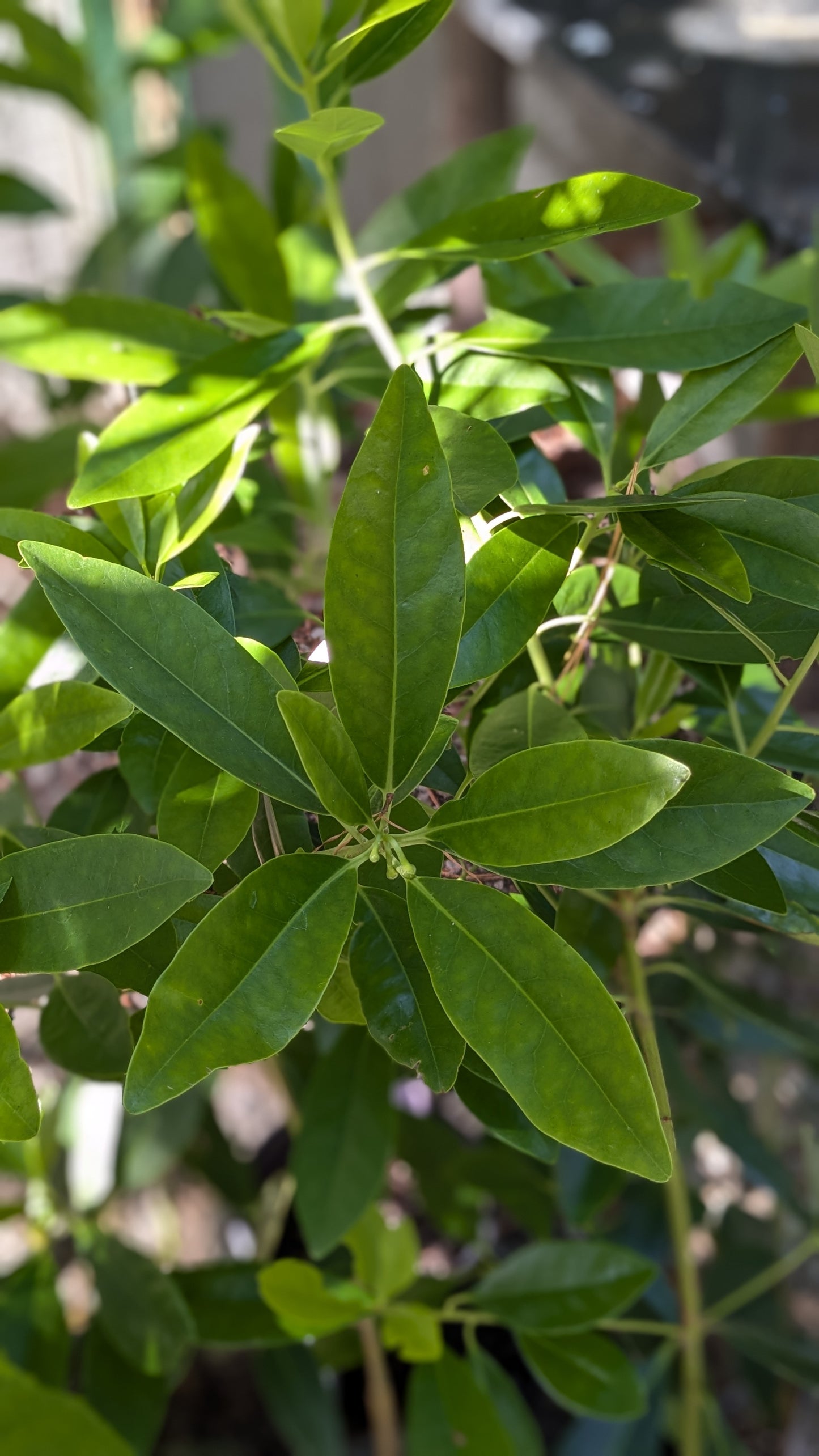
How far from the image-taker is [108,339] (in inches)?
20.2

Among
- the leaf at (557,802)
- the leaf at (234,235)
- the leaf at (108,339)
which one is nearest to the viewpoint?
the leaf at (557,802)

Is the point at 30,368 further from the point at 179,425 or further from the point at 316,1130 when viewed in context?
the point at 316,1130

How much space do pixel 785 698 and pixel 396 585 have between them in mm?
149

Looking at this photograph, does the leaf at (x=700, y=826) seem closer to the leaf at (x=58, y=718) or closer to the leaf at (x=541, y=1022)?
the leaf at (x=541, y=1022)

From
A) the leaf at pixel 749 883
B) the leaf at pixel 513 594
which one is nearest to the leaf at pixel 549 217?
the leaf at pixel 513 594

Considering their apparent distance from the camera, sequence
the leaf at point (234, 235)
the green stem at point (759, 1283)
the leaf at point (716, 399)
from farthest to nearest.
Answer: the green stem at point (759, 1283) < the leaf at point (234, 235) < the leaf at point (716, 399)

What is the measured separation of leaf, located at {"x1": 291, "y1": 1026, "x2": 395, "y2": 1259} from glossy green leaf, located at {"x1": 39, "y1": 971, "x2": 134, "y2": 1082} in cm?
20

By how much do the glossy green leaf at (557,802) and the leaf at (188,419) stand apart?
18 cm

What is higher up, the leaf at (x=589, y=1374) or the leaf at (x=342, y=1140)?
the leaf at (x=342, y=1140)

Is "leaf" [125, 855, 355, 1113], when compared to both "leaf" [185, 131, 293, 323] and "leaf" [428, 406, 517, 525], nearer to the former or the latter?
"leaf" [428, 406, 517, 525]

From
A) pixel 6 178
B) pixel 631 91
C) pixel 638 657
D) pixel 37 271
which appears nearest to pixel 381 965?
pixel 638 657

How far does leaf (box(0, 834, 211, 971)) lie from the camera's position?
0.31 m

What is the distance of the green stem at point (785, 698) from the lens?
13.9 inches

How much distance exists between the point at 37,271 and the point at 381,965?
2.19 m
